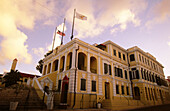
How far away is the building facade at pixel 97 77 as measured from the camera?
50.4ft

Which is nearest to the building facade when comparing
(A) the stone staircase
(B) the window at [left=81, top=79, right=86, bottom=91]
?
(B) the window at [left=81, top=79, right=86, bottom=91]

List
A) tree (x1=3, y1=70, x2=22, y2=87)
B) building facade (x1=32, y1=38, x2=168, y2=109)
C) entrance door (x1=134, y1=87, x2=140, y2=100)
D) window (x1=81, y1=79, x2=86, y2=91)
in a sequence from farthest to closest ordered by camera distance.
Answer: tree (x1=3, y1=70, x2=22, y2=87)
entrance door (x1=134, y1=87, x2=140, y2=100)
window (x1=81, y1=79, x2=86, y2=91)
building facade (x1=32, y1=38, x2=168, y2=109)

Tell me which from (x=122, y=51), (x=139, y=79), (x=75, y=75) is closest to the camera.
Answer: (x=75, y=75)

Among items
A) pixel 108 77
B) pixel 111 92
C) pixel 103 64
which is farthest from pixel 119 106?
pixel 103 64

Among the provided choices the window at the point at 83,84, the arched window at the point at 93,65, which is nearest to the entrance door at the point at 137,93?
the arched window at the point at 93,65

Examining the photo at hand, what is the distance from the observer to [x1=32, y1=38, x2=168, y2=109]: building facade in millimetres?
15358

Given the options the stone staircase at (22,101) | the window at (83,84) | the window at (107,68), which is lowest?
the stone staircase at (22,101)

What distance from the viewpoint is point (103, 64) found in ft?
67.4

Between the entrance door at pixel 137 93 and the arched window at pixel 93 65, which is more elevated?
the arched window at pixel 93 65

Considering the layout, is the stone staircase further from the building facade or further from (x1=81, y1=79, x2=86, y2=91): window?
(x1=81, y1=79, x2=86, y2=91): window

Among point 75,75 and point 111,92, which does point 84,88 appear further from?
point 111,92

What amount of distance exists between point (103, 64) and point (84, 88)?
6.63 m

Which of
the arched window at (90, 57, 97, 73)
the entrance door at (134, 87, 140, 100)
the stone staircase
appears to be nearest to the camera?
the stone staircase

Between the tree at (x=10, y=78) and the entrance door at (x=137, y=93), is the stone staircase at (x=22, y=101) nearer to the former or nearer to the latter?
the tree at (x=10, y=78)
